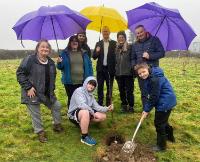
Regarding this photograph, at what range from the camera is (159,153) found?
25.5 ft

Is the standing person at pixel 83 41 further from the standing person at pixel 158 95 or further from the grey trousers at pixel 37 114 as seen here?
the standing person at pixel 158 95

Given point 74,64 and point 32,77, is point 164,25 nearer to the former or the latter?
point 74,64

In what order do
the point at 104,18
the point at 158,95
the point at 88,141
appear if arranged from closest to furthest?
the point at 158,95 → the point at 88,141 → the point at 104,18

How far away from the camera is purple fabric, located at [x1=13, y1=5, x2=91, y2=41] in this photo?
7.92m

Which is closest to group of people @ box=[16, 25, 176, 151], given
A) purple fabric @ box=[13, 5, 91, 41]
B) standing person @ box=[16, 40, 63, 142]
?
standing person @ box=[16, 40, 63, 142]

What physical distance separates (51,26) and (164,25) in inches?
99.3

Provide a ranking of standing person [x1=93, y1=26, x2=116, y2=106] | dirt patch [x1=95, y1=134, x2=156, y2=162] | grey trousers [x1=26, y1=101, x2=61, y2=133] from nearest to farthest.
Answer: dirt patch [x1=95, y1=134, x2=156, y2=162], grey trousers [x1=26, y1=101, x2=61, y2=133], standing person [x1=93, y1=26, x2=116, y2=106]

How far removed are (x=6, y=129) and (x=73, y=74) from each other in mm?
2032

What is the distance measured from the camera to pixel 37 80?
7895 mm

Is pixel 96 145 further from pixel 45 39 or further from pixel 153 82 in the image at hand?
pixel 45 39

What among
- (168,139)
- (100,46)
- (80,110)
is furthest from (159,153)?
(100,46)

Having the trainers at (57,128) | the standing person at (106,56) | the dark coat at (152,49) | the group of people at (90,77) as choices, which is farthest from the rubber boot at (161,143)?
the trainers at (57,128)

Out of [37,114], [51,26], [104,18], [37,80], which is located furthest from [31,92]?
[104,18]

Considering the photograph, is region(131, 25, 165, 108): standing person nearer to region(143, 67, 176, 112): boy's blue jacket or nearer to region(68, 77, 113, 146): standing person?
region(143, 67, 176, 112): boy's blue jacket
